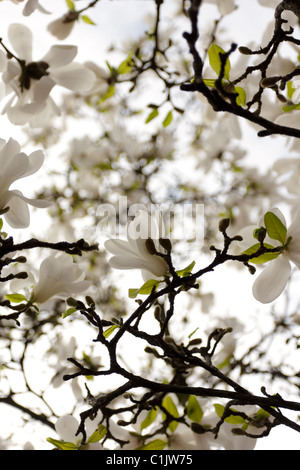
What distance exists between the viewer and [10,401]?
172cm

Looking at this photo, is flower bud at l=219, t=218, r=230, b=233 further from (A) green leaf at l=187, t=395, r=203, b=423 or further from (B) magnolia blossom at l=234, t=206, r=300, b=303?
(A) green leaf at l=187, t=395, r=203, b=423

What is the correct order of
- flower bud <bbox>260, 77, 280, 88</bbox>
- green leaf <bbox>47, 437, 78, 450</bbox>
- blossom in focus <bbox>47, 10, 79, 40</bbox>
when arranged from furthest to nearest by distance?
blossom in focus <bbox>47, 10, 79, 40</bbox> → green leaf <bbox>47, 437, 78, 450</bbox> → flower bud <bbox>260, 77, 280, 88</bbox>

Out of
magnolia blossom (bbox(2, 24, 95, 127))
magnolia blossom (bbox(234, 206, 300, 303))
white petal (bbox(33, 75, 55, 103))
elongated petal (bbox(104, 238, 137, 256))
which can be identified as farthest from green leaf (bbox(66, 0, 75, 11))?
magnolia blossom (bbox(234, 206, 300, 303))

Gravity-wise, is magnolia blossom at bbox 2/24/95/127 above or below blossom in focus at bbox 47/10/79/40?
below

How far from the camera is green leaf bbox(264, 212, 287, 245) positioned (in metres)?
0.93

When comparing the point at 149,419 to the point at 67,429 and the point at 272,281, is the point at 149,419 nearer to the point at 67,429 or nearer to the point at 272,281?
the point at 67,429

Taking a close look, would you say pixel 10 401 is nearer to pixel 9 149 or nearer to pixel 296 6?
pixel 9 149

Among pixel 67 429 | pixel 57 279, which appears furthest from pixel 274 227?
pixel 67 429

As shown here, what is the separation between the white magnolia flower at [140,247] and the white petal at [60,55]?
0.67 m

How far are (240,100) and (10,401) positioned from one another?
4.58ft

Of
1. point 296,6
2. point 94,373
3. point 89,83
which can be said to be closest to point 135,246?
point 94,373

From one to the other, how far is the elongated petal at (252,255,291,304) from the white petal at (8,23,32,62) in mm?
989

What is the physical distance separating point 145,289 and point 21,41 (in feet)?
3.00
